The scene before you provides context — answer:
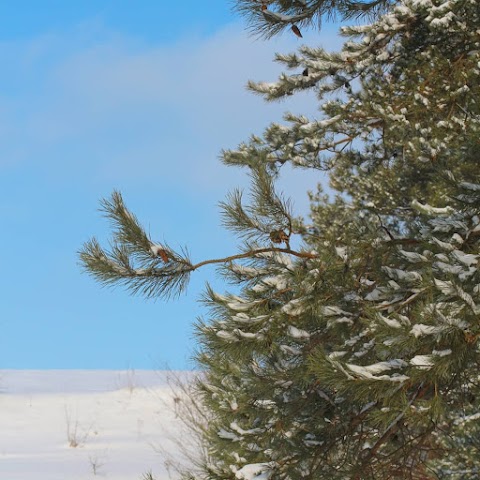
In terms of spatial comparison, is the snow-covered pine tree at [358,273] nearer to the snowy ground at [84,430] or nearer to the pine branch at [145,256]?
the pine branch at [145,256]

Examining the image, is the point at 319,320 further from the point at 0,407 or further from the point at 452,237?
the point at 0,407

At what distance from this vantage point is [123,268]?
508 centimetres

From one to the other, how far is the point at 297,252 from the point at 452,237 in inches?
39.5

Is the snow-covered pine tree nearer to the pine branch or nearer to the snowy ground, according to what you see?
the pine branch

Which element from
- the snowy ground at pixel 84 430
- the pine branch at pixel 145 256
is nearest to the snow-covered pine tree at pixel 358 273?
the pine branch at pixel 145 256

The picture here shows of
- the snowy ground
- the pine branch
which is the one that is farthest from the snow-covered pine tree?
the snowy ground

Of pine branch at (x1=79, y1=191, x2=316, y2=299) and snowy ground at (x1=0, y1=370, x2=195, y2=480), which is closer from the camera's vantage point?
pine branch at (x1=79, y1=191, x2=316, y2=299)

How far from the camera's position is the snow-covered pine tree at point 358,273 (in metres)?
4.01

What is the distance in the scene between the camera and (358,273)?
16.9 ft

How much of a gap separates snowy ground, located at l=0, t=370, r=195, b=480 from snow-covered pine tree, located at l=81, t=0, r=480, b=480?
6287 mm

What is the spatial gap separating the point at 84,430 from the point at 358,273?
12865 mm

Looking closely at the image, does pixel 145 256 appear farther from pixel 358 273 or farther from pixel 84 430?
pixel 84 430

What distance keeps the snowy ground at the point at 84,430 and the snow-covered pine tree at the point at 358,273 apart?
629cm

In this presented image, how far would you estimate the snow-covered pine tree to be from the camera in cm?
401
